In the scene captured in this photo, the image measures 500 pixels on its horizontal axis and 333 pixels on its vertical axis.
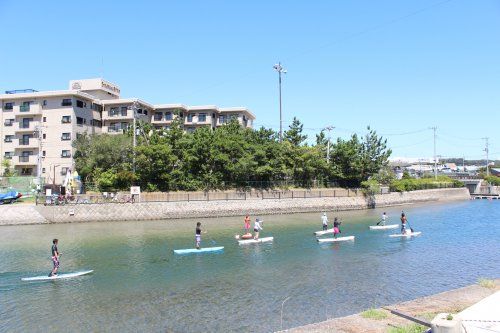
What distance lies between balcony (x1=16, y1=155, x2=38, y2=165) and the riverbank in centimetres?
6439

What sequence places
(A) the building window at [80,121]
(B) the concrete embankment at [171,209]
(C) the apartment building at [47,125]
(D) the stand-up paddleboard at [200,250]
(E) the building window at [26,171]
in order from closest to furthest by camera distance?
1. (D) the stand-up paddleboard at [200,250]
2. (B) the concrete embankment at [171,209]
3. (C) the apartment building at [47,125]
4. (A) the building window at [80,121]
5. (E) the building window at [26,171]

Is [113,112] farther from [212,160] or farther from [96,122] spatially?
[212,160]

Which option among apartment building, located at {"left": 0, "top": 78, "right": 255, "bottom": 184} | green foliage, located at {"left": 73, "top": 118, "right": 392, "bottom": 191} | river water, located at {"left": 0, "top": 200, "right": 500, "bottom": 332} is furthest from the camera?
apartment building, located at {"left": 0, "top": 78, "right": 255, "bottom": 184}

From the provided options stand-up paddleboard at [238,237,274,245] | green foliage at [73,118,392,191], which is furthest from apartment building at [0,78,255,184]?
stand-up paddleboard at [238,237,274,245]

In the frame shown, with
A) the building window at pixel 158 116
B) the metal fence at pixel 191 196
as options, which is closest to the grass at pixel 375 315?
the metal fence at pixel 191 196

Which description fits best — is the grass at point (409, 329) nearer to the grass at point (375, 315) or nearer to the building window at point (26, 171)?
the grass at point (375, 315)

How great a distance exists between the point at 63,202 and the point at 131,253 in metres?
22.6

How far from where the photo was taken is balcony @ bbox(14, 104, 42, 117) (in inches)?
2554

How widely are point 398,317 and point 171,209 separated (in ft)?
135

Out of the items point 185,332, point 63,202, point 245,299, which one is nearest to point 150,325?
point 185,332

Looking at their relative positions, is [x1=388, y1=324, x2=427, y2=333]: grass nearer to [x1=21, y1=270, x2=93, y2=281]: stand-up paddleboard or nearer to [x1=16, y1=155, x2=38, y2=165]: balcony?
[x1=21, y1=270, x2=93, y2=281]: stand-up paddleboard

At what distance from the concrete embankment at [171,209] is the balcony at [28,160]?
21878mm

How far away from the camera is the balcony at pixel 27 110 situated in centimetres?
6488

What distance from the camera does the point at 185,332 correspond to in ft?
48.6
